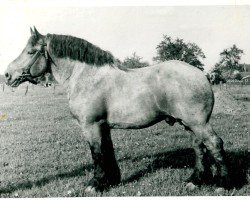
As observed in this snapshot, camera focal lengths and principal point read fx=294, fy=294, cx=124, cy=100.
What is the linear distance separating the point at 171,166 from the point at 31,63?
2388mm

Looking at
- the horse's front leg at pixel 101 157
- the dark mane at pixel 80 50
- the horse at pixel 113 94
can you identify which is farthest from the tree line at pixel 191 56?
the horse's front leg at pixel 101 157

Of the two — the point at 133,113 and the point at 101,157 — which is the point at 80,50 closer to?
the point at 133,113

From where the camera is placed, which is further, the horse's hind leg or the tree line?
the tree line

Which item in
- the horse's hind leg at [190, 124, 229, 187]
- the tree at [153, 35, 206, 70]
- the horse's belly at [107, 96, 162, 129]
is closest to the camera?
the horse's hind leg at [190, 124, 229, 187]

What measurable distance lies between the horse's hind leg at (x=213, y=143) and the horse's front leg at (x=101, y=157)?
105cm

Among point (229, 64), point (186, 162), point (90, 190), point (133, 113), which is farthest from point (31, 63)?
point (229, 64)

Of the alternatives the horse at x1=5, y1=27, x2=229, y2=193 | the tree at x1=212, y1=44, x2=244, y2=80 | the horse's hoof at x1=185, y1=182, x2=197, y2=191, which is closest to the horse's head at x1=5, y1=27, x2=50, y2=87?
the horse at x1=5, y1=27, x2=229, y2=193

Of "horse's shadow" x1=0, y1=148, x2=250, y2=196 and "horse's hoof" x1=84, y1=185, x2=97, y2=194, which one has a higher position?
"horse's shadow" x1=0, y1=148, x2=250, y2=196

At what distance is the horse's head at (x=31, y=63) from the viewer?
11.9 feet

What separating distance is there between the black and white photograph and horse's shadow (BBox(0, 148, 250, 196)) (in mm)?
15

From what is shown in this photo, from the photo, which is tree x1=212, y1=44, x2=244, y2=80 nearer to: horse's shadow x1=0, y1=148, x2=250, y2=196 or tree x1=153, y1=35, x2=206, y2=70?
tree x1=153, y1=35, x2=206, y2=70

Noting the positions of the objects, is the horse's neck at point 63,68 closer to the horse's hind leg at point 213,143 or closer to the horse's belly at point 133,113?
the horse's belly at point 133,113

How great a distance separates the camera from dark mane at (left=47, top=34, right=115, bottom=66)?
3547 mm

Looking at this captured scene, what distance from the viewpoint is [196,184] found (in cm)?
355
